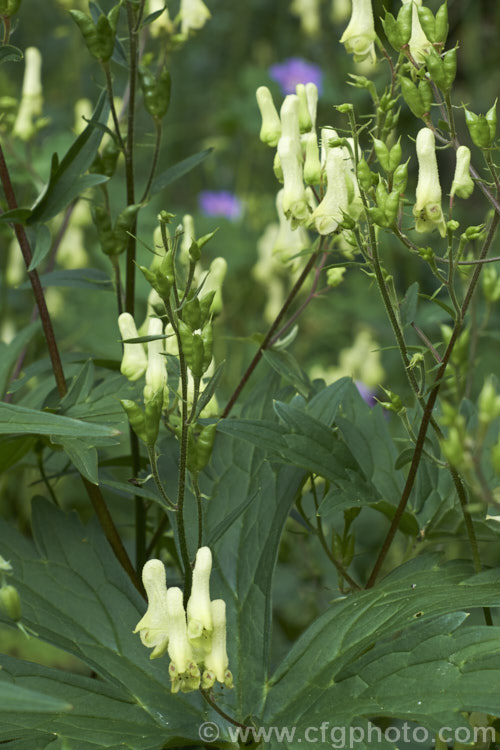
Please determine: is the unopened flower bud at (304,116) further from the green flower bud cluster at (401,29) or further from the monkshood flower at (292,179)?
the green flower bud cluster at (401,29)

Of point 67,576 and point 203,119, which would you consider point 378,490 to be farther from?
point 203,119

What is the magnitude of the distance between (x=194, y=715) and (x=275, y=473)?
0.84 feet

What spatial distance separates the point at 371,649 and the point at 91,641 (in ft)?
A: 0.86

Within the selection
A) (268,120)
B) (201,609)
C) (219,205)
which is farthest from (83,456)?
(219,205)

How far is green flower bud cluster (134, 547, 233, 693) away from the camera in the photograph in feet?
2.22

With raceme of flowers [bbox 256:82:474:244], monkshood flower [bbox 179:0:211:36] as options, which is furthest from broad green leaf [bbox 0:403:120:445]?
monkshood flower [bbox 179:0:211:36]

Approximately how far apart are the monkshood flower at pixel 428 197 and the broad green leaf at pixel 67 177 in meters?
0.32

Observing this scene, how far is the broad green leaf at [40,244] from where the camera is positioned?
0.81 meters

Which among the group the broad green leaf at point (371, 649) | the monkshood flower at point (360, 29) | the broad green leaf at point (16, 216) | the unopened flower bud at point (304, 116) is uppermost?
the monkshood flower at point (360, 29)

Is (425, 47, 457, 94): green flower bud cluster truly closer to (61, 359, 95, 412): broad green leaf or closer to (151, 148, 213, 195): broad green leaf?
(151, 148, 213, 195): broad green leaf

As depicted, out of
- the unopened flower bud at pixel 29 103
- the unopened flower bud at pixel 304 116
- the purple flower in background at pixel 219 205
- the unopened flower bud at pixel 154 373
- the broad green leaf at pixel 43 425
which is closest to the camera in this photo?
the broad green leaf at pixel 43 425

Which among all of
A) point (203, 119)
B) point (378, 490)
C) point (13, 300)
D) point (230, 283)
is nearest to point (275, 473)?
point (378, 490)

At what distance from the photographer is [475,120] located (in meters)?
0.72

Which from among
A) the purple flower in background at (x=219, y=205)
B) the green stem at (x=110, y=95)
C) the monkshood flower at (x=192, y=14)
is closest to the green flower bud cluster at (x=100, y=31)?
the green stem at (x=110, y=95)
